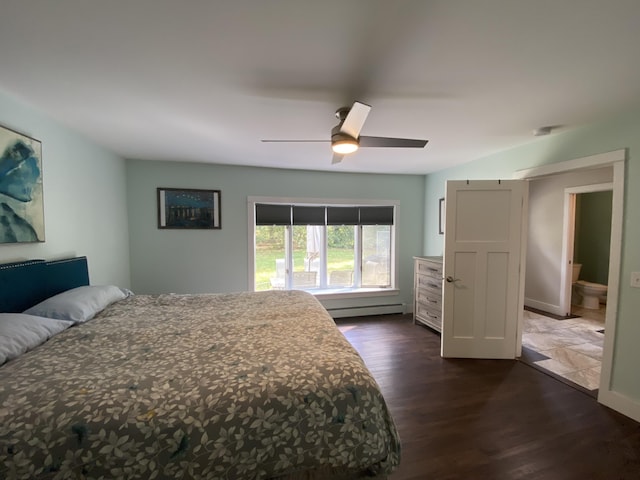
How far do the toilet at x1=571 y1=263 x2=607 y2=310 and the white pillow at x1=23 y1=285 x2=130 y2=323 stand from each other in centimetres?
697

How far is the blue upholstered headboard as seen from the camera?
5.77 ft

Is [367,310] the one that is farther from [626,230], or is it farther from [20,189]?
[20,189]

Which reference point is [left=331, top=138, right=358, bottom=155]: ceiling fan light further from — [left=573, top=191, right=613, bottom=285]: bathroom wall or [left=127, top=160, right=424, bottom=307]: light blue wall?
[left=573, top=191, right=613, bottom=285]: bathroom wall

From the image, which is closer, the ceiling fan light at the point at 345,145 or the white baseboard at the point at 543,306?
the ceiling fan light at the point at 345,145

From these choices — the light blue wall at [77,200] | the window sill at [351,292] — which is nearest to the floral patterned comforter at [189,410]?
the light blue wall at [77,200]

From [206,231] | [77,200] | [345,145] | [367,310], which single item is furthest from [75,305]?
[367,310]

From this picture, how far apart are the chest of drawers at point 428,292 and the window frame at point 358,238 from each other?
1.88 ft

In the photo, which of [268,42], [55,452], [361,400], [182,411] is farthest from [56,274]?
[361,400]

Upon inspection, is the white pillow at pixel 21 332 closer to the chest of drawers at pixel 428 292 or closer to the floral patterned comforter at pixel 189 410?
the floral patterned comforter at pixel 189 410

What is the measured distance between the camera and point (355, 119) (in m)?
1.79

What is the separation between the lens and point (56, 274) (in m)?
2.16

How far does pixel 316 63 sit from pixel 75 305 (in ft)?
7.45

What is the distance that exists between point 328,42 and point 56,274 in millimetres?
2584

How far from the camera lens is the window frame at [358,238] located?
405 cm
